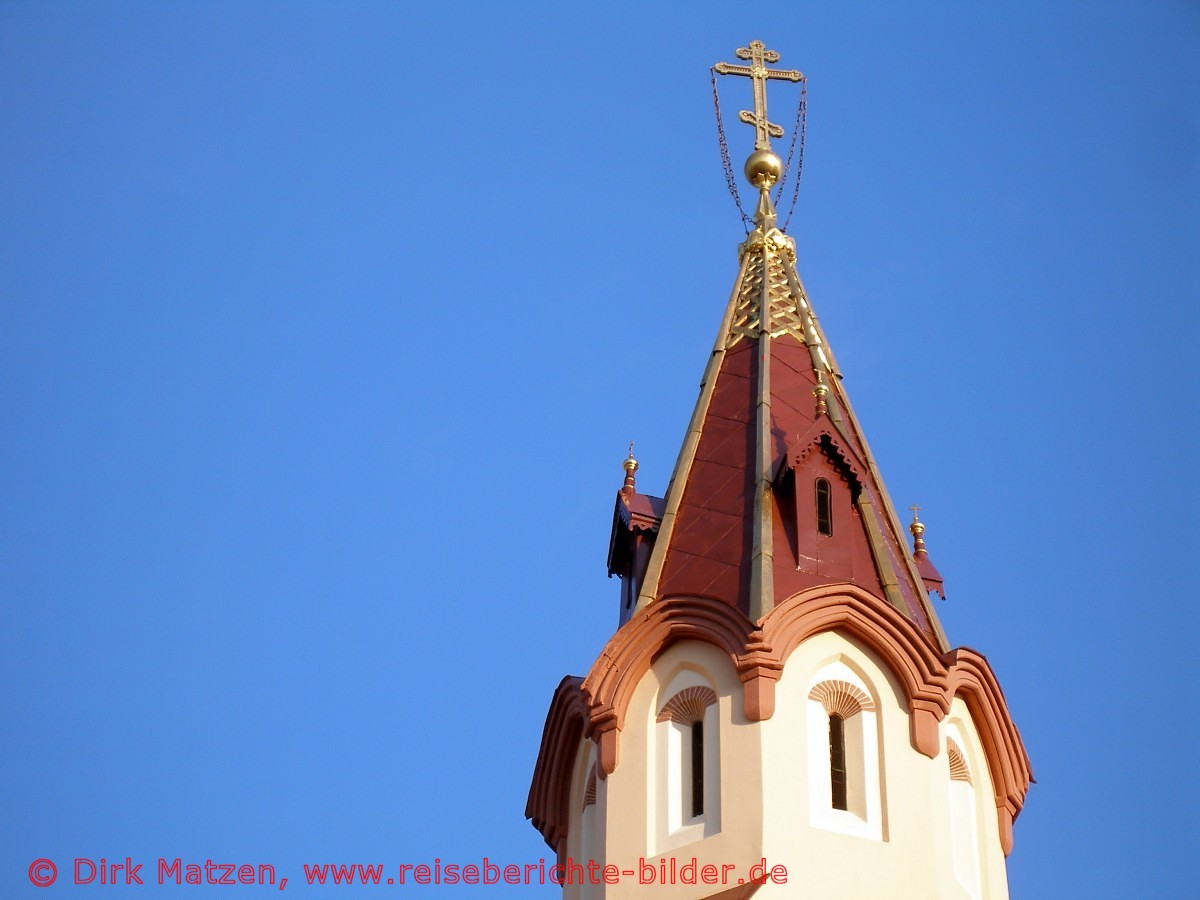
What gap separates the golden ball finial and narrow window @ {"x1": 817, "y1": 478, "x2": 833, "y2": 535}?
8517 millimetres

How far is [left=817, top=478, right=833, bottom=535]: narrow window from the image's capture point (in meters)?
30.7

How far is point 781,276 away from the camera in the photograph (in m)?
36.4

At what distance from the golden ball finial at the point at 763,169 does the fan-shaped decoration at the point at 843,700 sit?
11.9 metres

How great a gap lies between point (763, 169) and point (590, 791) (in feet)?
42.2

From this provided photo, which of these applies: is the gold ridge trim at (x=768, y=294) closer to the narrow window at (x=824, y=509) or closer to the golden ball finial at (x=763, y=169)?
the golden ball finial at (x=763, y=169)

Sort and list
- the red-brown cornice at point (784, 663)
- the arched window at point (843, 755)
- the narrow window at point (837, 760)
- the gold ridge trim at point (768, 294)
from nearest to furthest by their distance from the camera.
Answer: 1. the arched window at point (843, 755)
2. the narrow window at point (837, 760)
3. the red-brown cornice at point (784, 663)
4. the gold ridge trim at point (768, 294)

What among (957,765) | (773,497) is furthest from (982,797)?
(773,497)

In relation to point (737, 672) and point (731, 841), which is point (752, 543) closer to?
point (737, 672)

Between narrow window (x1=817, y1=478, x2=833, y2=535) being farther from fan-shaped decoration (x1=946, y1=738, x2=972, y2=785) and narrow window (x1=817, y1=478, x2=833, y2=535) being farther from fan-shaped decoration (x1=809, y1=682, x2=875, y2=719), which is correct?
fan-shaped decoration (x1=946, y1=738, x2=972, y2=785)

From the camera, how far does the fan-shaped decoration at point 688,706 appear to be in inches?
1133

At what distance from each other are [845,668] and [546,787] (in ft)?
15.4

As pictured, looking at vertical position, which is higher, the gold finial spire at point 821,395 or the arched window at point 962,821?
the gold finial spire at point 821,395

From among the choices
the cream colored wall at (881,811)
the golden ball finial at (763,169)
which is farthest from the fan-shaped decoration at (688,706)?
the golden ball finial at (763,169)

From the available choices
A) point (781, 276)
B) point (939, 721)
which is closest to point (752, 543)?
point (939, 721)
